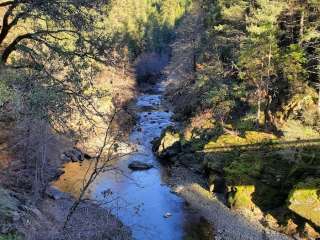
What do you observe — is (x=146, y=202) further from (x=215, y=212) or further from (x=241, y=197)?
(x=241, y=197)

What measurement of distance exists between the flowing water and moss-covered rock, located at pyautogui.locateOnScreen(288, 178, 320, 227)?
4.80m

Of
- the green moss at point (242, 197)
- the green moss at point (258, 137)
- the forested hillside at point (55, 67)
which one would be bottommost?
the green moss at point (242, 197)

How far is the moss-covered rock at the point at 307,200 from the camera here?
19.7 metres

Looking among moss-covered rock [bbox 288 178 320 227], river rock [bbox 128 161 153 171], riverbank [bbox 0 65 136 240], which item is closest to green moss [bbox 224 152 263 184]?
moss-covered rock [bbox 288 178 320 227]

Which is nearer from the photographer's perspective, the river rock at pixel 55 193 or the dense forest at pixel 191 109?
the dense forest at pixel 191 109

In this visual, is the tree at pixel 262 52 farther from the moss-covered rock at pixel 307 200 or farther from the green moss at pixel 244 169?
the moss-covered rock at pixel 307 200

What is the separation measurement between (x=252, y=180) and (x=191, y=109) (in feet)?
67.1

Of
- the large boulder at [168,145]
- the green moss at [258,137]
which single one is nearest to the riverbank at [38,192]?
the green moss at [258,137]

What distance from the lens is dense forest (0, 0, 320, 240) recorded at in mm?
10242

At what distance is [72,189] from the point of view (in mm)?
25578

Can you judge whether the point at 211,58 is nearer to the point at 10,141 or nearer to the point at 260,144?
the point at 260,144

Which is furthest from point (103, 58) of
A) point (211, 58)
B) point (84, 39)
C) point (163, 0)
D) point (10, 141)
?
point (163, 0)

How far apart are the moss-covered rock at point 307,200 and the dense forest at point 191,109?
0.16 feet

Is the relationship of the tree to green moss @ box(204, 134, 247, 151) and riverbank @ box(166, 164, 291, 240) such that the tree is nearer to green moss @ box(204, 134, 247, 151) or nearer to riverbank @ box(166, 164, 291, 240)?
green moss @ box(204, 134, 247, 151)
